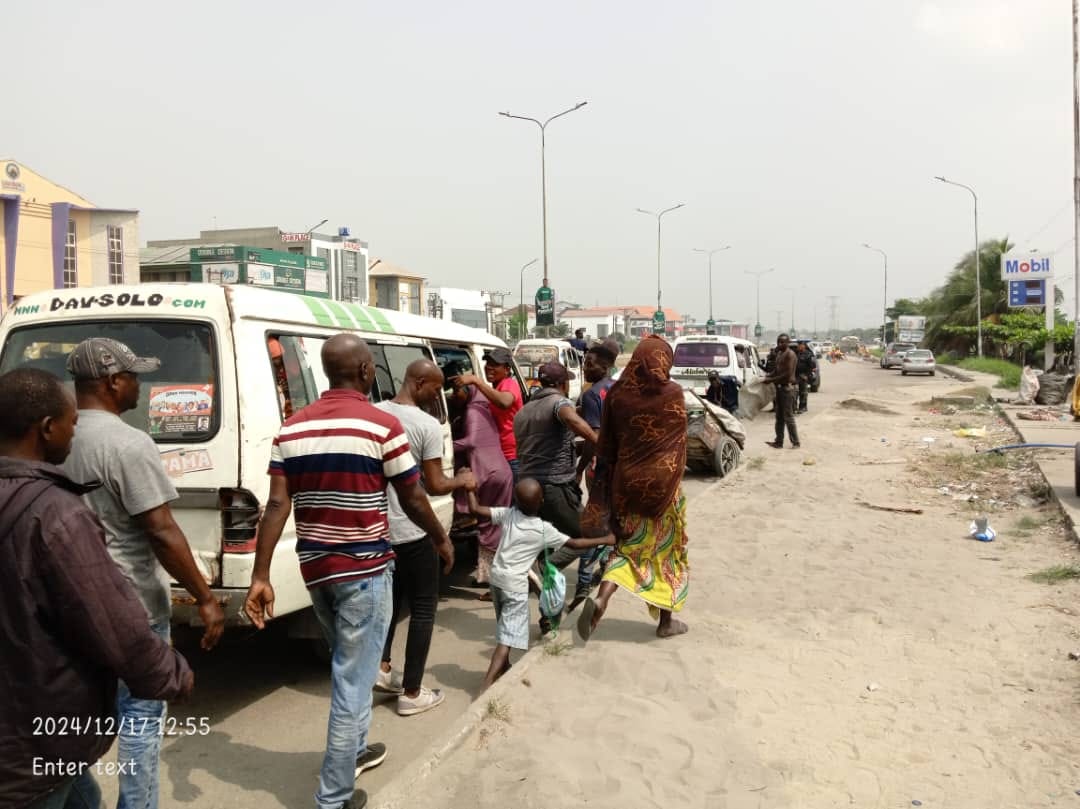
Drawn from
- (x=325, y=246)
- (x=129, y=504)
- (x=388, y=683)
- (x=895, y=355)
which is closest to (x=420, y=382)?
(x=388, y=683)

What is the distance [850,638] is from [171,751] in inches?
148

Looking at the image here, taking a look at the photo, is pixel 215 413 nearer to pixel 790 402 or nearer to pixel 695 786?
pixel 695 786

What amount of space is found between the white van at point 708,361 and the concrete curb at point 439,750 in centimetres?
1388

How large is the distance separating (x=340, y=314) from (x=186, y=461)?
1.52 metres

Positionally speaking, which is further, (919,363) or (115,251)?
(919,363)

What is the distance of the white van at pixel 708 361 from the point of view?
18375 mm

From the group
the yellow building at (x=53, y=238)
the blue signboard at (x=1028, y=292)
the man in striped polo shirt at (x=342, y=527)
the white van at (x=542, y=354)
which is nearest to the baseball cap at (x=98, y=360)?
the man in striped polo shirt at (x=342, y=527)

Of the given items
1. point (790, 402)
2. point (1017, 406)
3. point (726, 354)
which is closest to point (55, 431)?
point (790, 402)

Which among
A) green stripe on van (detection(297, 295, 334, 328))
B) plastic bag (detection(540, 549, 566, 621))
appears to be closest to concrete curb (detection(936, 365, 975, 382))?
plastic bag (detection(540, 549, 566, 621))

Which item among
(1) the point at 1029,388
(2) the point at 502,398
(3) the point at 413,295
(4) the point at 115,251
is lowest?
(1) the point at 1029,388

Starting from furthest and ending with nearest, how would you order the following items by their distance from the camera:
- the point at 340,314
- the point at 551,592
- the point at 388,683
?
the point at 340,314
the point at 551,592
the point at 388,683

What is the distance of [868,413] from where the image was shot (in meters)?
20.9

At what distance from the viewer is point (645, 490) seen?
498cm

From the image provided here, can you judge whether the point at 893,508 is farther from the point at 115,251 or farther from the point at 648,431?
the point at 115,251
